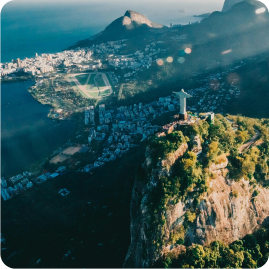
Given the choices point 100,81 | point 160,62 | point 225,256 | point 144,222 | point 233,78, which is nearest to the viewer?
point 144,222

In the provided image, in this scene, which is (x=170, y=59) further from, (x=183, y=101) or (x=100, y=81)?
(x=183, y=101)

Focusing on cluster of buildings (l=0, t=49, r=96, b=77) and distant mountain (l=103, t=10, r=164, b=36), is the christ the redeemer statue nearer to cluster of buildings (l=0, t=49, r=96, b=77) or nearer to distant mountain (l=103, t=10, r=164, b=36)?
cluster of buildings (l=0, t=49, r=96, b=77)

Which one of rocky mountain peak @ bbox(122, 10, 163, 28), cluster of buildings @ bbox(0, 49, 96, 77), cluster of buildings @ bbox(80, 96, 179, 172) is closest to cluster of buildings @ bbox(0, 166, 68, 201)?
cluster of buildings @ bbox(80, 96, 179, 172)

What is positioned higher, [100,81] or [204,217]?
[100,81]

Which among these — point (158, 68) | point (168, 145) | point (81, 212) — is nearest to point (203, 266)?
point (168, 145)

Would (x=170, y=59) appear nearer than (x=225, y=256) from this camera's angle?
No

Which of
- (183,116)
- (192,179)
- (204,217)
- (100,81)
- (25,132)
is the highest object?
(183,116)

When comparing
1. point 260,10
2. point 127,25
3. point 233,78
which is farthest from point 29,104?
point 260,10

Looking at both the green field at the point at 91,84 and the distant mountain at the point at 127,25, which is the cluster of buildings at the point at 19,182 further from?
the distant mountain at the point at 127,25

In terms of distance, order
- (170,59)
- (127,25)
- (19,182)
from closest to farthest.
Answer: (19,182), (170,59), (127,25)
